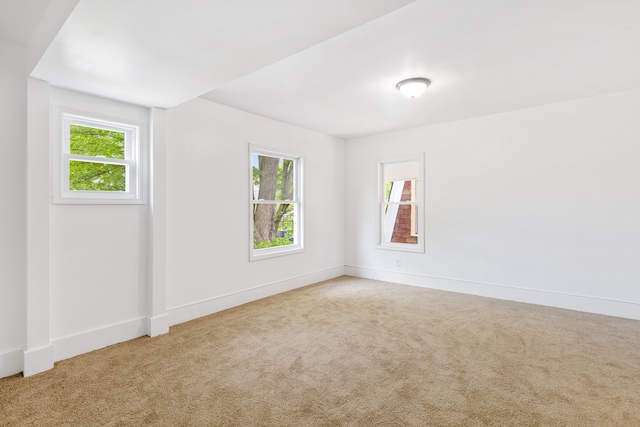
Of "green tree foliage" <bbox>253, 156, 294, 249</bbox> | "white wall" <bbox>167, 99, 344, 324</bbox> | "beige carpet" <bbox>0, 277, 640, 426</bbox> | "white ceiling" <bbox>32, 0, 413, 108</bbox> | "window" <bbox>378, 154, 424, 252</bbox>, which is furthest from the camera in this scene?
"window" <bbox>378, 154, 424, 252</bbox>

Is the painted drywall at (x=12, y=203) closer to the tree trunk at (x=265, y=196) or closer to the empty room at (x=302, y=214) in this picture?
the empty room at (x=302, y=214)

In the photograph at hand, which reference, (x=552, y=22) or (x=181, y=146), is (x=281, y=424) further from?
(x=552, y=22)

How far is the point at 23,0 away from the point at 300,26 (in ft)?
5.72

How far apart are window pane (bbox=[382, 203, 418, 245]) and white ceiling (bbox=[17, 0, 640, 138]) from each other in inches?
83.3

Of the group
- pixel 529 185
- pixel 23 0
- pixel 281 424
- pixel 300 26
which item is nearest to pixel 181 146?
pixel 23 0

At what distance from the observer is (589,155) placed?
3826 millimetres

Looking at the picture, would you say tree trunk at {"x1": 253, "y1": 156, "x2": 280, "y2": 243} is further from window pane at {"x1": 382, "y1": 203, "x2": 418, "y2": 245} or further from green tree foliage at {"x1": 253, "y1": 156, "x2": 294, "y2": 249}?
window pane at {"x1": 382, "y1": 203, "x2": 418, "y2": 245}

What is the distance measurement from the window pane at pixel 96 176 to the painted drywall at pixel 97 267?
0.19 m

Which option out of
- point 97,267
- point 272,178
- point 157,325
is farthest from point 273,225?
point 97,267

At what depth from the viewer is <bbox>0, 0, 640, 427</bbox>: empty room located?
2.01 m

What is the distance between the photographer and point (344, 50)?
2.61 metres

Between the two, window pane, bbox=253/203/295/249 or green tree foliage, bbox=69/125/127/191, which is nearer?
green tree foliage, bbox=69/125/127/191

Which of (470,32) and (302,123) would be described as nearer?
(470,32)

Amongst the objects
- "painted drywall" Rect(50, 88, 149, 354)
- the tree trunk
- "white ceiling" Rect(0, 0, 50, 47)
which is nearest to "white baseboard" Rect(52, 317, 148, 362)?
"painted drywall" Rect(50, 88, 149, 354)
